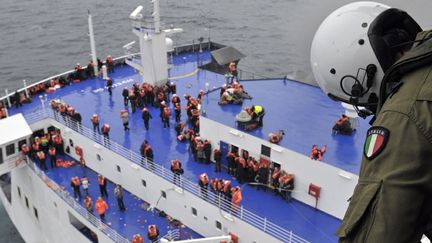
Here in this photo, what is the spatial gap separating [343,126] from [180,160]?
6.23m

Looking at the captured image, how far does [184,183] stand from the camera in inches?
596

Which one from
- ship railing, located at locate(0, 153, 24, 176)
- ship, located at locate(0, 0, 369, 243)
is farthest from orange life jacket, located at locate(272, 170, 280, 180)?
ship railing, located at locate(0, 153, 24, 176)

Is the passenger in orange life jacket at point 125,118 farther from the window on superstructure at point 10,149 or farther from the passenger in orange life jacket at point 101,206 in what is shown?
the window on superstructure at point 10,149

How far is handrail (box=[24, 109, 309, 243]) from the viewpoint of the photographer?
12.9 meters

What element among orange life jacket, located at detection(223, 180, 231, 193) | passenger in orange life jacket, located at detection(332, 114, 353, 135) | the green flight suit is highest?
the green flight suit

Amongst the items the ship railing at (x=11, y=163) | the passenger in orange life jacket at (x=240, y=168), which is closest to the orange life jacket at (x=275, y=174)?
the passenger in orange life jacket at (x=240, y=168)

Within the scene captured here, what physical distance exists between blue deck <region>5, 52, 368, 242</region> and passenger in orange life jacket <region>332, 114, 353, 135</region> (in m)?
0.25

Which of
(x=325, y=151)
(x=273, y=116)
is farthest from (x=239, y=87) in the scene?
(x=325, y=151)

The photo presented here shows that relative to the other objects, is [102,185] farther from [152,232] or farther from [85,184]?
[152,232]

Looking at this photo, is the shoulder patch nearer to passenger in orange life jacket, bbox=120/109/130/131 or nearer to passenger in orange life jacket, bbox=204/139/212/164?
passenger in orange life jacket, bbox=204/139/212/164

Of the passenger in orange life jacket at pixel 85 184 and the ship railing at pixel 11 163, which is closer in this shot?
the passenger in orange life jacket at pixel 85 184

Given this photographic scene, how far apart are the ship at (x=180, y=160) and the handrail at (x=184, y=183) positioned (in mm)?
48

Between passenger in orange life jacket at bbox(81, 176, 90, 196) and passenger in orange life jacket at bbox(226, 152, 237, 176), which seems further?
passenger in orange life jacket at bbox(81, 176, 90, 196)

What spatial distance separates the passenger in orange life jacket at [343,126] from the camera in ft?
47.9
